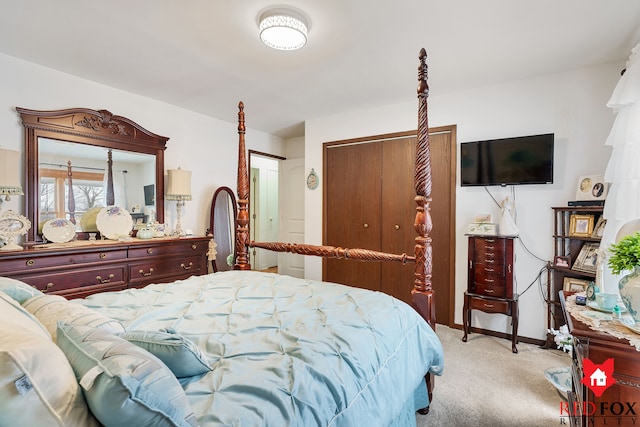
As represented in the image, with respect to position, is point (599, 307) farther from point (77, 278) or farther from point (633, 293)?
point (77, 278)

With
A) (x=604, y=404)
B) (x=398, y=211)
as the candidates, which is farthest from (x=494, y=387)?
(x=398, y=211)

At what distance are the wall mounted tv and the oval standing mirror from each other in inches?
116

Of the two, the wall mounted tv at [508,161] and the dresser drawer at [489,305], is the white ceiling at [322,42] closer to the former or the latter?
the wall mounted tv at [508,161]

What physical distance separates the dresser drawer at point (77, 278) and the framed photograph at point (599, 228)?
4.03m

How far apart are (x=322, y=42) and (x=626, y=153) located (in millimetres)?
2115

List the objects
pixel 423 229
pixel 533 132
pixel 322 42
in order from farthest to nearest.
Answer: pixel 533 132, pixel 322 42, pixel 423 229

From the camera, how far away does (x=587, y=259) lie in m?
2.53

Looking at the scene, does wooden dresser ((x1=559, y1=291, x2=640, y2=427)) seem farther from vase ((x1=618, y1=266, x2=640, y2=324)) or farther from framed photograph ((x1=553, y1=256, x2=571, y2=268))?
framed photograph ((x1=553, y1=256, x2=571, y2=268))

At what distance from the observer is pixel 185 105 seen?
3.62 m

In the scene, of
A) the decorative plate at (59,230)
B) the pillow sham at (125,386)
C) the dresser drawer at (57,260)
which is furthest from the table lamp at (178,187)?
the pillow sham at (125,386)

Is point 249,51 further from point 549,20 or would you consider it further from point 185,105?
point 549,20

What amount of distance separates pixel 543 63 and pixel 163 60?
320 centimetres

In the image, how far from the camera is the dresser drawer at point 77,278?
2.26m

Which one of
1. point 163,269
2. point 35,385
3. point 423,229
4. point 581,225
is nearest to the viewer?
point 35,385
